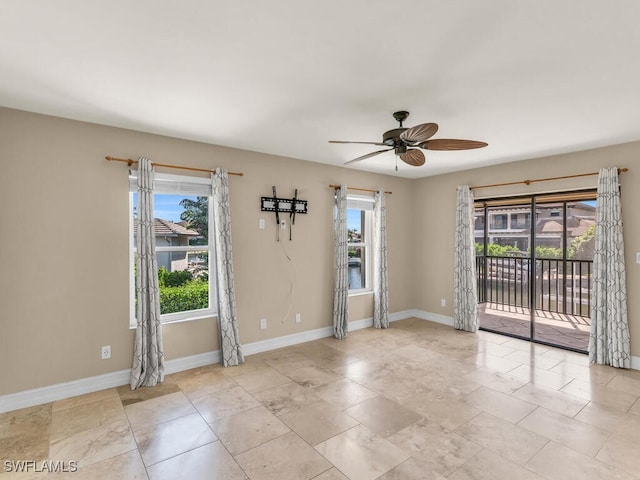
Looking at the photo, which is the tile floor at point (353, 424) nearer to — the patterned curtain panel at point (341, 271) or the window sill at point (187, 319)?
the window sill at point (187, 319)

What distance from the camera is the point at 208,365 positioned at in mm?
3885

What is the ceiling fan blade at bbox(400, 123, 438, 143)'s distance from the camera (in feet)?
7.80

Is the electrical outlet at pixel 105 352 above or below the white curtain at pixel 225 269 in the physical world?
below

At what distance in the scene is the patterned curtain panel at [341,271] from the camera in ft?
16.1

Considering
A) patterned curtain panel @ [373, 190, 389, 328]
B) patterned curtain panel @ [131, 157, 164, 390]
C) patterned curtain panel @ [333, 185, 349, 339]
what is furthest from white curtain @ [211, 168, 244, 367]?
patterned curtain panel @ [373, 190, 389, 328]

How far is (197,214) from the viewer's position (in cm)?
401

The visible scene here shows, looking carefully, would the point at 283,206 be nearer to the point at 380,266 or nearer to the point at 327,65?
the point at 380,266

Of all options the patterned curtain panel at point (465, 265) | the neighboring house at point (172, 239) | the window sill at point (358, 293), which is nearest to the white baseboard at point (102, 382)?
the neighboring house at point (172, 239)

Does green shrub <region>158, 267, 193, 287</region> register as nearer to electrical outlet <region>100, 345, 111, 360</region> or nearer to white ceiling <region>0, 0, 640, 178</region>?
electrical outlet <region>100, 345, 111, 360</region>

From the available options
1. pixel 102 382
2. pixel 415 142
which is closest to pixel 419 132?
pixel 415 142

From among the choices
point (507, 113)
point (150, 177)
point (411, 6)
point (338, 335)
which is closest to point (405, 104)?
point (507, 113)

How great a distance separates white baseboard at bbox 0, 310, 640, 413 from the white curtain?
0.24 meters

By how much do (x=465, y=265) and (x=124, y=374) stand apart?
4.68 metres

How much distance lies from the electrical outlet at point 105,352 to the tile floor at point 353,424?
12.7 inches
